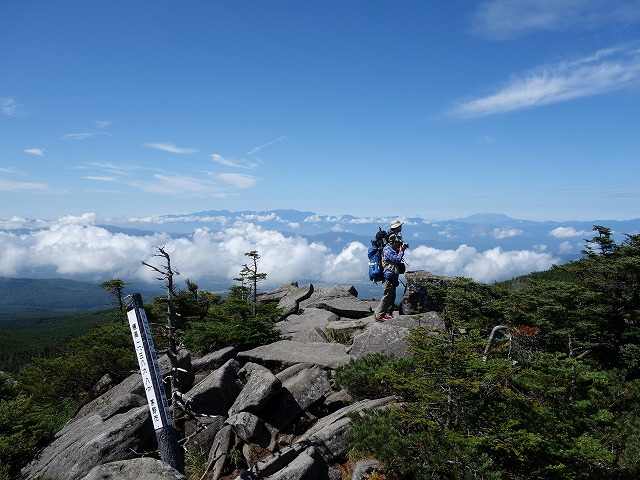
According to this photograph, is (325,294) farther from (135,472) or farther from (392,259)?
(135,472)

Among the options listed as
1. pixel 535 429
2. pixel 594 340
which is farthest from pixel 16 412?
pixel 594 340

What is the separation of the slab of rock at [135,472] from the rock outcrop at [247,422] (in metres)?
0.02

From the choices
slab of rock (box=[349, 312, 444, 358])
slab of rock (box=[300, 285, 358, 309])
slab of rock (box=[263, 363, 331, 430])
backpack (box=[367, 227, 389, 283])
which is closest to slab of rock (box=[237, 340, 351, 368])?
slab of rock (box=[349, 312, 444, 358])

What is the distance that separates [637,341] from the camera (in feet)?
42.4

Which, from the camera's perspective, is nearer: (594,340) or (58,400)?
(594,340)

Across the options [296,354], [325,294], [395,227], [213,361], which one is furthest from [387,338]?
[325,294]

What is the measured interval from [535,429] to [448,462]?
1.81m

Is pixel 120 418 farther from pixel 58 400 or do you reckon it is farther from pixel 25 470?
pixel 58 400

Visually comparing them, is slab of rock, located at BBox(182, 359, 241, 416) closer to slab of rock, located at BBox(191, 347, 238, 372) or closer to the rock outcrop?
the rock outcrop

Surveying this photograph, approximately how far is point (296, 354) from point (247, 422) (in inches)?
153

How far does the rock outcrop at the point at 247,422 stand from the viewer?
852 cm

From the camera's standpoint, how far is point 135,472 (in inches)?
260

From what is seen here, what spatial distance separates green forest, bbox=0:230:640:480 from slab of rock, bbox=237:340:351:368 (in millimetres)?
1077

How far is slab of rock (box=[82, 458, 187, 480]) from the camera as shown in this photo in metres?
6.49
